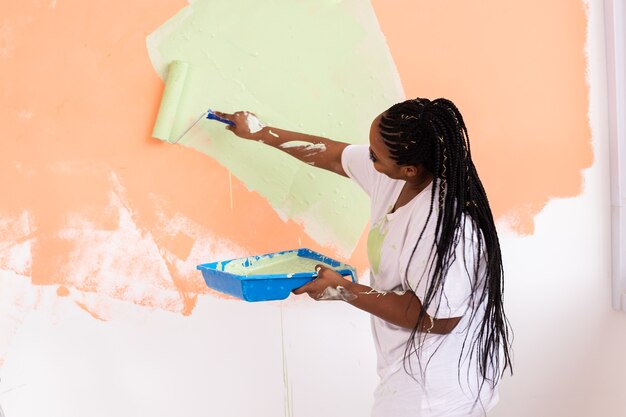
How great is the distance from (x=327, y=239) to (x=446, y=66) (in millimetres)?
535

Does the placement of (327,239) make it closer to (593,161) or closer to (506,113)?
(506,113)

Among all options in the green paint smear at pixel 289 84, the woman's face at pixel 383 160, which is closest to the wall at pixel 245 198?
the green paint smear at pixel 289 84

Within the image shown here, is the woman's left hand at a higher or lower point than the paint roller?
lower

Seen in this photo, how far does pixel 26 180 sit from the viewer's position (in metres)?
1.53

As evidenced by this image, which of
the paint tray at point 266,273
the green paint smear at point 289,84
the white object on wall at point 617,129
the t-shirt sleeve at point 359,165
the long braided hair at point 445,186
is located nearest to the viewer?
the long braided hair at point 445,186

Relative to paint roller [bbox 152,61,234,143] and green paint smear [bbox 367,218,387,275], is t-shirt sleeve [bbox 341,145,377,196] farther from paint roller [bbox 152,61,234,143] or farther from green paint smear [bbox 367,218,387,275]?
paint roller [bbox 152,61,234,143]

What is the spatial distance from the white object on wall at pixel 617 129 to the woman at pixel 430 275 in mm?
733

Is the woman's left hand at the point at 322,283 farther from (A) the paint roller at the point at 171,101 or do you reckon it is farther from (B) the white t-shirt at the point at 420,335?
(A) the paint roller at the point at 171,101

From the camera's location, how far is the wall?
60.7 inches

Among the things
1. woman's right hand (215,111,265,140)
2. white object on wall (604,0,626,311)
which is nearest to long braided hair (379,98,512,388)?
woman's right hand (215,111,265,140)

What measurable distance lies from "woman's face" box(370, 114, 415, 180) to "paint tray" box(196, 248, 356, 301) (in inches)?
9.4

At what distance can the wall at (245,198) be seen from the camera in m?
1.54

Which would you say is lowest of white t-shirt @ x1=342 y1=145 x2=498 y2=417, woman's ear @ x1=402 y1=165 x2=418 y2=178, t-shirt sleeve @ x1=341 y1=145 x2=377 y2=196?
white t-shirt @ x1=342 y1=145 x2=498 y2=417

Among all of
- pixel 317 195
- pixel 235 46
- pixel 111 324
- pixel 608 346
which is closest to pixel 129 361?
pixel 111 324
